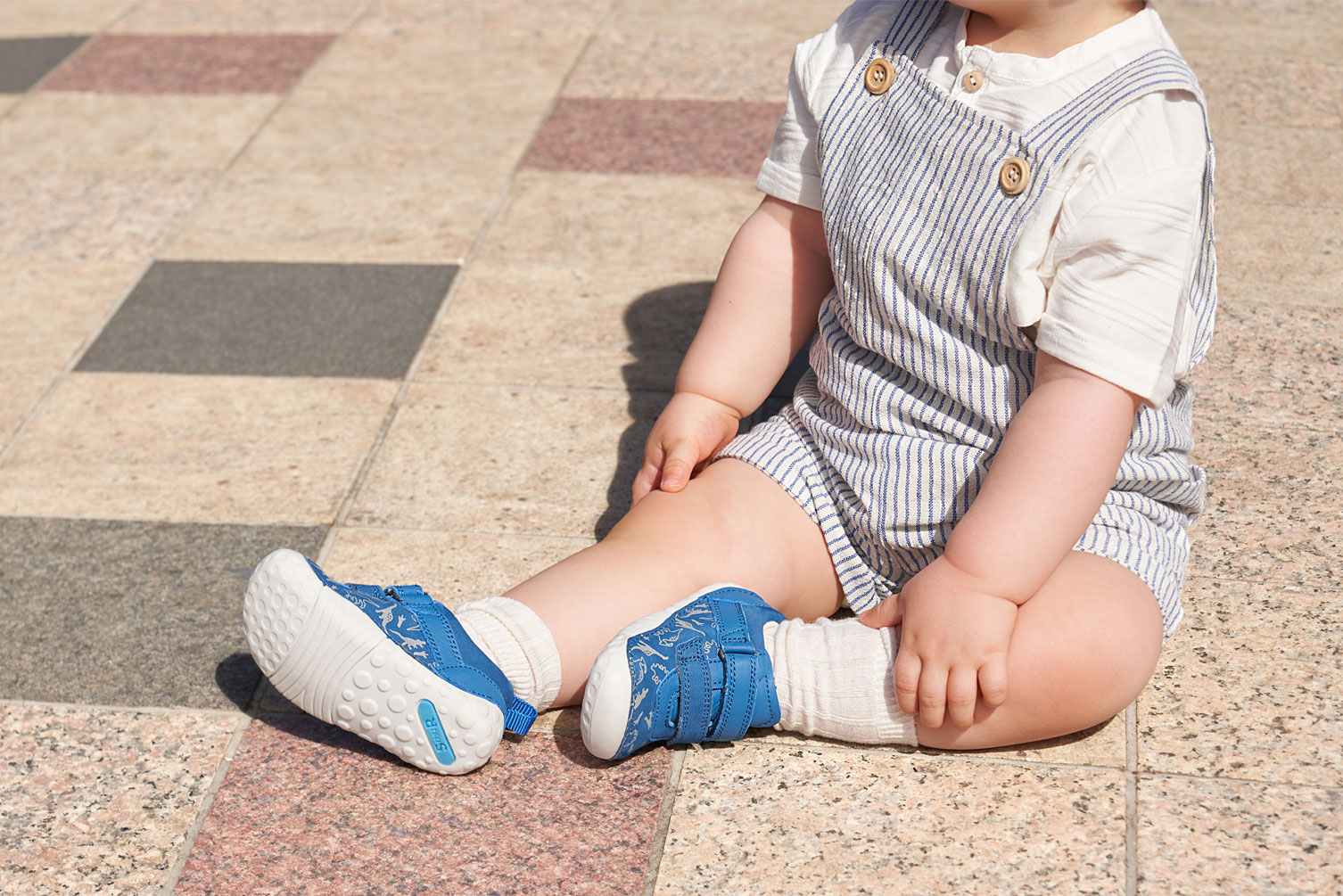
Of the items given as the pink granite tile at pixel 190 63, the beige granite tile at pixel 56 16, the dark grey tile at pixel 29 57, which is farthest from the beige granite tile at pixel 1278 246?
the beige granite tile at pixel 56 16

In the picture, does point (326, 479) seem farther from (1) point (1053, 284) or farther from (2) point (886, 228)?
(1) point (1053, 284)

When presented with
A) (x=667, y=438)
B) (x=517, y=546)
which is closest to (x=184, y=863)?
(x=517, y=546)

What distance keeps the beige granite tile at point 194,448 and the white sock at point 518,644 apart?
0.53 metres

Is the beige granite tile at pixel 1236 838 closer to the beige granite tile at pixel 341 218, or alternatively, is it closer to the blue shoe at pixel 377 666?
the blue shoe at pixel 377 666

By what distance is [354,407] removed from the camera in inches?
89.1

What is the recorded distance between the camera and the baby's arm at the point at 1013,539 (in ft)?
4.72

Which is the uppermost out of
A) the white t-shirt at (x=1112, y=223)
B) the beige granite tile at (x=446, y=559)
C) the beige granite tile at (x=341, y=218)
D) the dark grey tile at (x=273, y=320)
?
the white t-shirt at (x=1112, y=223)

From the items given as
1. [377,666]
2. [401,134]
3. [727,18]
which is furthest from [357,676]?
[727,18]

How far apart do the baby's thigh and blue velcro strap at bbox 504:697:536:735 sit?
0.73 ft

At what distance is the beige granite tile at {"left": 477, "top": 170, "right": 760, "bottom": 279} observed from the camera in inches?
104

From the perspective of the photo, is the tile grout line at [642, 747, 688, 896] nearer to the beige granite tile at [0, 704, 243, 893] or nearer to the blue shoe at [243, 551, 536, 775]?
the blue shoe at [243, 551, 536, 775]

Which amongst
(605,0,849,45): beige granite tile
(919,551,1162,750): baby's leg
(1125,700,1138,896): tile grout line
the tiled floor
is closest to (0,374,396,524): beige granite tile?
the tiled floor

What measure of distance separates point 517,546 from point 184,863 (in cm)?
62

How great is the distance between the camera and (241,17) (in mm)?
3916
